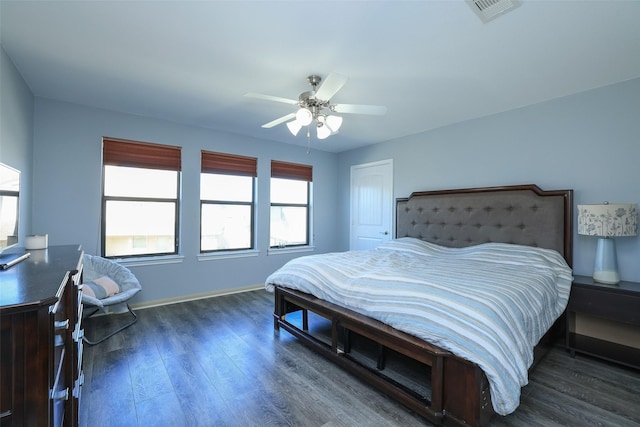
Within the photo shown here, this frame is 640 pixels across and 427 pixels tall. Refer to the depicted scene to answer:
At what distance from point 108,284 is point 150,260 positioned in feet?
2.35

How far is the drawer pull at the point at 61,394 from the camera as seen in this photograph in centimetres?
104

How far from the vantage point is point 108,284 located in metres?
2.96

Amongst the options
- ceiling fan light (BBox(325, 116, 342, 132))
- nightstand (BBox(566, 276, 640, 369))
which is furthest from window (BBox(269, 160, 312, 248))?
nightstand (BBox(566, 276, 640, 369))

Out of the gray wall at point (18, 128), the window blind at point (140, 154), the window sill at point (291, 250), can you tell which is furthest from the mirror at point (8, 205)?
the window sill at point (291, 250)

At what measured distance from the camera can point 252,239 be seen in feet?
15.3

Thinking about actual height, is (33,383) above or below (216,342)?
above

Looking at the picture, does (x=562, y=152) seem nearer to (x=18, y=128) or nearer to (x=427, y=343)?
(x=427, y=343)

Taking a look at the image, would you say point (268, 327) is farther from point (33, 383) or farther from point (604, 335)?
point (604, 335)

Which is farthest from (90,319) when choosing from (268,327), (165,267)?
(268,327)

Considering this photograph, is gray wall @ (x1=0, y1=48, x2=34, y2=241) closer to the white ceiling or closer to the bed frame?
the white ceiling

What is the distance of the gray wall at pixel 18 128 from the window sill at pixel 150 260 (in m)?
0.95

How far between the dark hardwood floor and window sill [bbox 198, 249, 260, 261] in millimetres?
1343

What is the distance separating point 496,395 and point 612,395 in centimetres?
124

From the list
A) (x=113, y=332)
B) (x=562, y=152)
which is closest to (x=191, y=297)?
(x=113, y=332)
